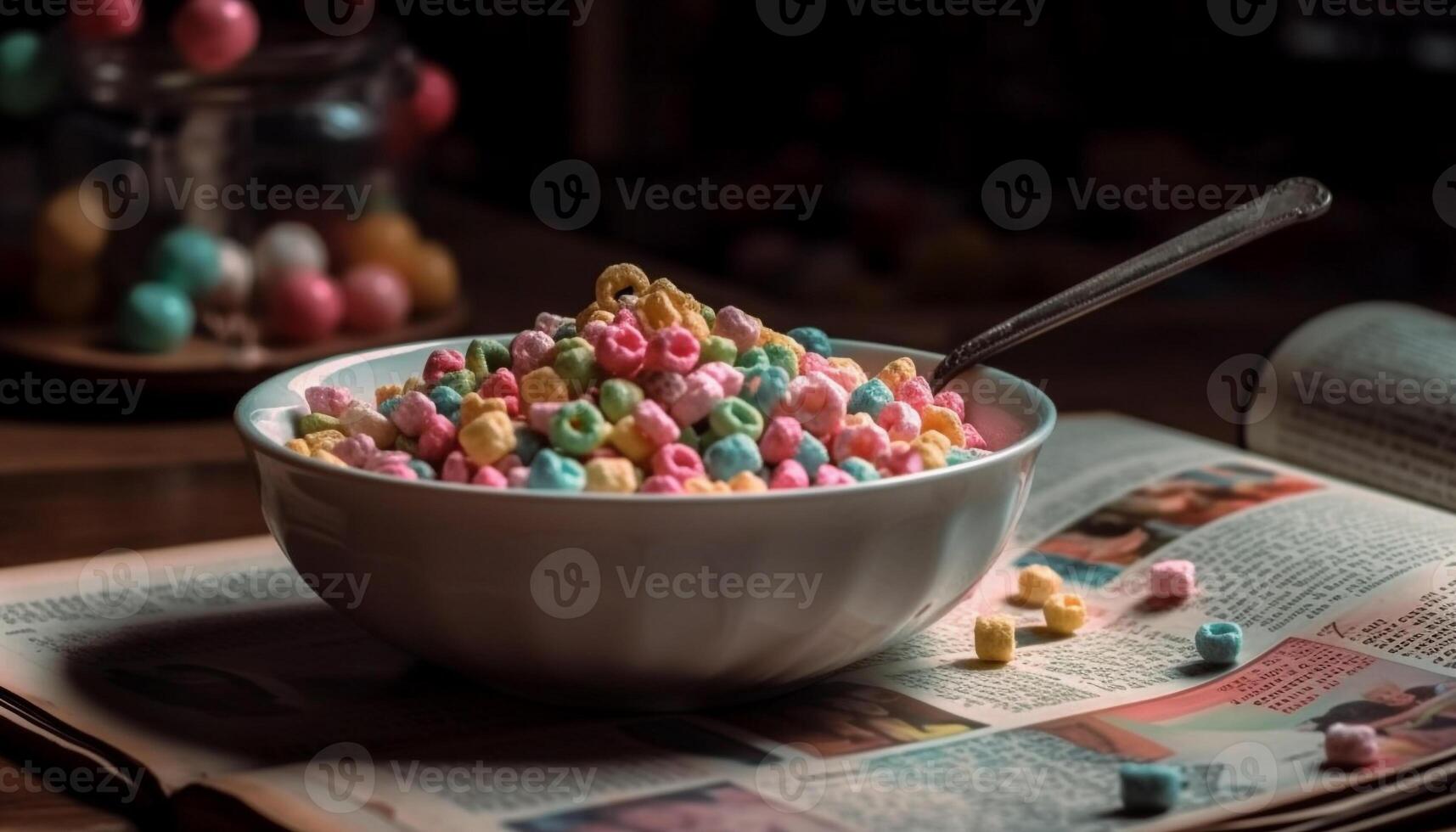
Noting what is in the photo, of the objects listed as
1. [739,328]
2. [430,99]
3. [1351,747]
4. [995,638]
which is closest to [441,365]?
[739,328]

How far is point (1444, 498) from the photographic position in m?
0.90

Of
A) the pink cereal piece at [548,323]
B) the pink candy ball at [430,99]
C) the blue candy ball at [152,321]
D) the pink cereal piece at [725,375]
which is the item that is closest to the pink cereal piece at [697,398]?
the pink cereal piece at [725,375]

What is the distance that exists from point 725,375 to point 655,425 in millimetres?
43

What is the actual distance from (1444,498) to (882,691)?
0.38 metres

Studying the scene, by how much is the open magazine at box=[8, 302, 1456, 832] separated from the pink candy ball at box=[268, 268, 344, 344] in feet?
1.41

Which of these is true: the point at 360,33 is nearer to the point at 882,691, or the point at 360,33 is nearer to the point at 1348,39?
the point at 882,691

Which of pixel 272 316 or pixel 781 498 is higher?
pixel 781 498

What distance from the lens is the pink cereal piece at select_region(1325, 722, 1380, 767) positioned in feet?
1.93

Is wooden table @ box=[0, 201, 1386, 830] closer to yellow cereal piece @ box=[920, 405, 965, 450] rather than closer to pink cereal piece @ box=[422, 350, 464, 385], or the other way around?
pink cereal piece @ box=[422, 350, 464, 385]

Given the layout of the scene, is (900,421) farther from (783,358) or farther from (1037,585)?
(1037,585)

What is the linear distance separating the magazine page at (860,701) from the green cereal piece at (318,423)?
8 centimetres

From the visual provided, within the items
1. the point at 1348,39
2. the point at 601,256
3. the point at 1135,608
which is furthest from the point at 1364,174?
the point at 1135,608

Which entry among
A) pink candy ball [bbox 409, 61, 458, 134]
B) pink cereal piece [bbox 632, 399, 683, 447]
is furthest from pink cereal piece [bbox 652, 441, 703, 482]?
pink candy ball [bbox 409, 61, 458, 134]

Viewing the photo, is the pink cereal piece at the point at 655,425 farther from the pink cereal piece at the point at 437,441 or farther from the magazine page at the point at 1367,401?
the magazine page at the point at 1367,401
